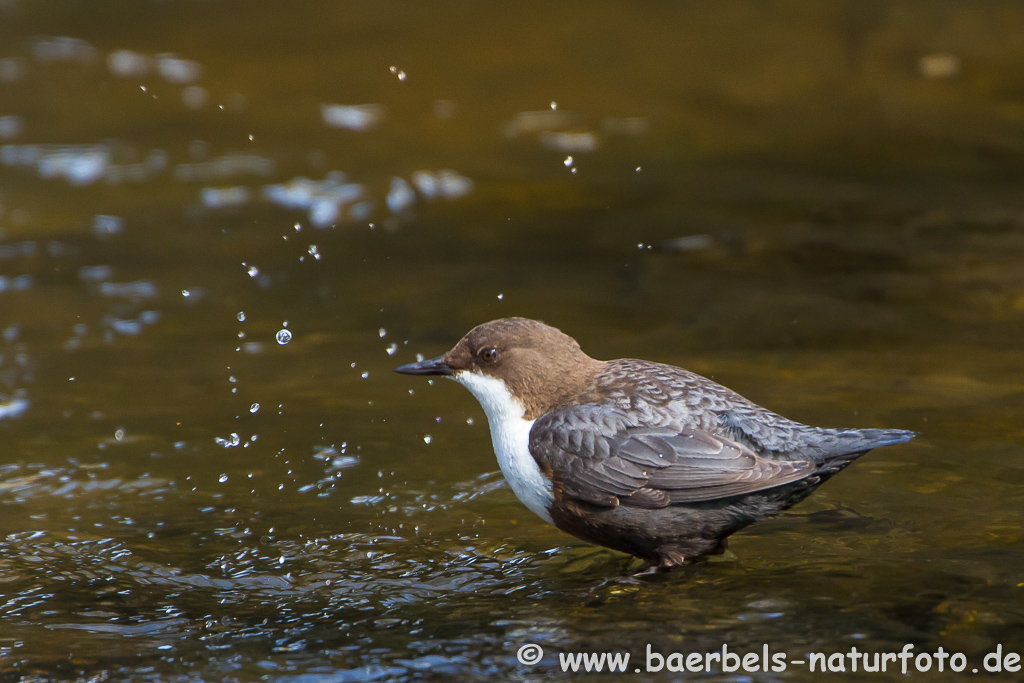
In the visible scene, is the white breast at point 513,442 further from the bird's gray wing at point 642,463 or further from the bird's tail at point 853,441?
the bird's tail at point 853,441

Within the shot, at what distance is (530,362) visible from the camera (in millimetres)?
4211

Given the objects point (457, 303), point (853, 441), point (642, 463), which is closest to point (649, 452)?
point (642, 463)

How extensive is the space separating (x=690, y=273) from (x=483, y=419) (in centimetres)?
231

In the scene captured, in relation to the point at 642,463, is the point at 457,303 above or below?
above

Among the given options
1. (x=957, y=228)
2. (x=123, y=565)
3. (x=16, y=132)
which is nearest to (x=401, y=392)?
(x=123, y=565)

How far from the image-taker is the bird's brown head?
4199 millimetres

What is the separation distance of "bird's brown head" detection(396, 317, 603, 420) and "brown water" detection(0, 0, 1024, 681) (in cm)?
57

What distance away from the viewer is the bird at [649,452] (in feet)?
12.3

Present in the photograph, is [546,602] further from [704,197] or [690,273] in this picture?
[704,197]

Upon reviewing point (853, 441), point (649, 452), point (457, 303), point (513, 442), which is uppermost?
point (457, 303)

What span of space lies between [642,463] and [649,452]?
0.05 meters

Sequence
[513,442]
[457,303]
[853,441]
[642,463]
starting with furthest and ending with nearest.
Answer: [457,303]
[513,442]
[642,463]
[853,441]

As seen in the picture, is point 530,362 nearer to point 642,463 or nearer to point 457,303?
point 642,463

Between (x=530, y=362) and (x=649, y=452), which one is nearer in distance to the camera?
(x=649, y=452)
